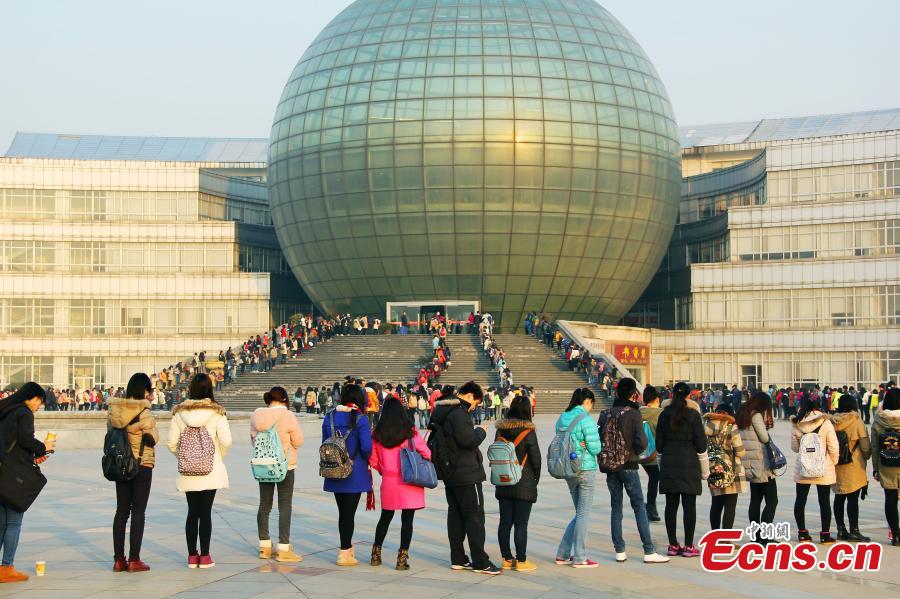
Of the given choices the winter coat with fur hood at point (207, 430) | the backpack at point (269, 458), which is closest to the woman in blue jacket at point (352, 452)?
the backpack at point (269, 458)

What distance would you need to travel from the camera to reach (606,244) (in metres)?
68.5

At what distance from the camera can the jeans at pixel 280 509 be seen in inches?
567

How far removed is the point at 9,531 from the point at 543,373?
41199 mm

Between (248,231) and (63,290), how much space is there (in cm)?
1088

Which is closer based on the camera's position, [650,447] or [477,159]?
[650,447]

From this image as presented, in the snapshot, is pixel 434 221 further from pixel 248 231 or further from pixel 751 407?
pixel 751 407

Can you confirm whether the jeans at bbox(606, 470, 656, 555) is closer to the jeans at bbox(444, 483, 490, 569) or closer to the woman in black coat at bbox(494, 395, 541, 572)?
the woman in black coat at bbox(494, 395, 541, 572)

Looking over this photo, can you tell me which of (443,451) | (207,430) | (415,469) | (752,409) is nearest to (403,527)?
(415,469)

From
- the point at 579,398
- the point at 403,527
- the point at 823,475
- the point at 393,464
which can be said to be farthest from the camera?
the point at 823,475

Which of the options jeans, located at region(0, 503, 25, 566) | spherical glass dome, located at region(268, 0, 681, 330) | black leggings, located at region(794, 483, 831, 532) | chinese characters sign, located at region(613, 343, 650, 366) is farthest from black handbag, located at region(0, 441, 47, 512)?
chinese characters sign, located at region(613, 343, 650, 366)

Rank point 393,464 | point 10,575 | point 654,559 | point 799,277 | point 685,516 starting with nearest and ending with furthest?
point 10,575, point 654,559, point 393,464, point 685,516, point 799,277

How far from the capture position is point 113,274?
2950 inches

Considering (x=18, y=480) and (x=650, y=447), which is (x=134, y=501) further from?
(x=650, y=447)

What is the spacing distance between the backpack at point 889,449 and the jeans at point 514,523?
14.7ft
